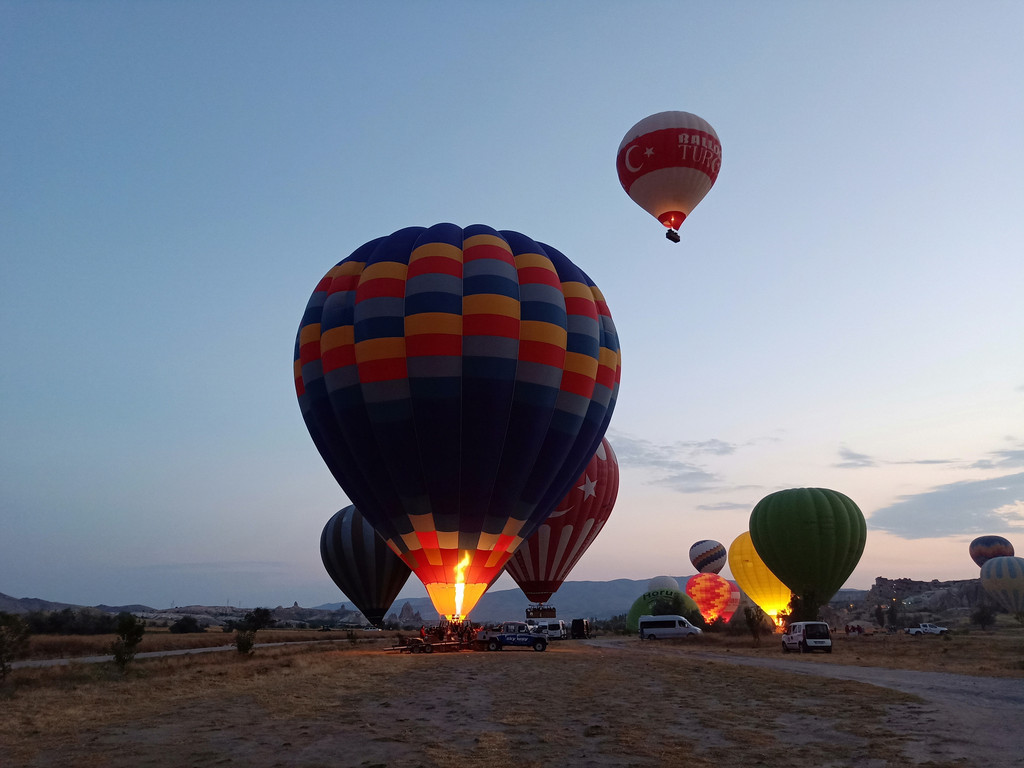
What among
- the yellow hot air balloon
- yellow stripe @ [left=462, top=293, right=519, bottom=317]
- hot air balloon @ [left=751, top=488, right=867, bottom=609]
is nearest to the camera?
yellow stripe @ [left=462, top=293, right=519, bottom=317]

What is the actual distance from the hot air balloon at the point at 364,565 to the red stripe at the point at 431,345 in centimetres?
2725

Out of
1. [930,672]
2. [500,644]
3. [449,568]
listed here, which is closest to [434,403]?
[449,568]

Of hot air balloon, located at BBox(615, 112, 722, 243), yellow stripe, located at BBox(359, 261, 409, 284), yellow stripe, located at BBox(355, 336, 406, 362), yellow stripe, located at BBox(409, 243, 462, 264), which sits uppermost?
hot air balloon, located at BBox(615, 112, 722, 243)

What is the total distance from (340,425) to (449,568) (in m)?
6.82

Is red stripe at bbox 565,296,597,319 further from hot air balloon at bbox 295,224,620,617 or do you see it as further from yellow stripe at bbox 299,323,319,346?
yellow stripe at bbox 299,323,319,346

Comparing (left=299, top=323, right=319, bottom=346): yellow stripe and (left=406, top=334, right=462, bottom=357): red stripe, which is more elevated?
(left=299, top=323, right=319, bottom=346): yellow stripe

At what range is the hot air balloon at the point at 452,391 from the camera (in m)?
26.4

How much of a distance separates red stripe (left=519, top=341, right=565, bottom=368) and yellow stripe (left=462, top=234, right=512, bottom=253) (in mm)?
4214

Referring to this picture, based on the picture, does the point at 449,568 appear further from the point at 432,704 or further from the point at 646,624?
the point at 646,624

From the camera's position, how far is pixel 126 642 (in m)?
23.4

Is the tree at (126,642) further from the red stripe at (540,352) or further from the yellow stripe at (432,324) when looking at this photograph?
the red stripe at (540,352)

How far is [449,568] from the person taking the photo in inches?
1094

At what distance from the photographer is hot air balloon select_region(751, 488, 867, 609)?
44.7 meters

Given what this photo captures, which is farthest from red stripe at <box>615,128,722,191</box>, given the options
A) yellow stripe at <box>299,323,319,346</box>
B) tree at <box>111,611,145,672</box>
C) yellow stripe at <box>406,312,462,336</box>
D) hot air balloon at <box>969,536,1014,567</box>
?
hot air balloon at <box>969,536,1014,567</box>
